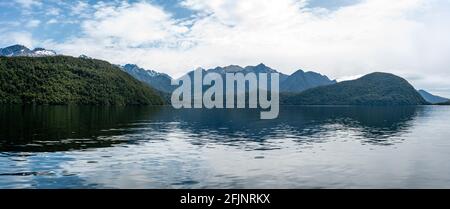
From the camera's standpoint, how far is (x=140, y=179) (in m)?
42.8

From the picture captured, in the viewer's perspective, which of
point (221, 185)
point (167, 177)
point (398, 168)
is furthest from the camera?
point (398, 168)

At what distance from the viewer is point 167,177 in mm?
44031
